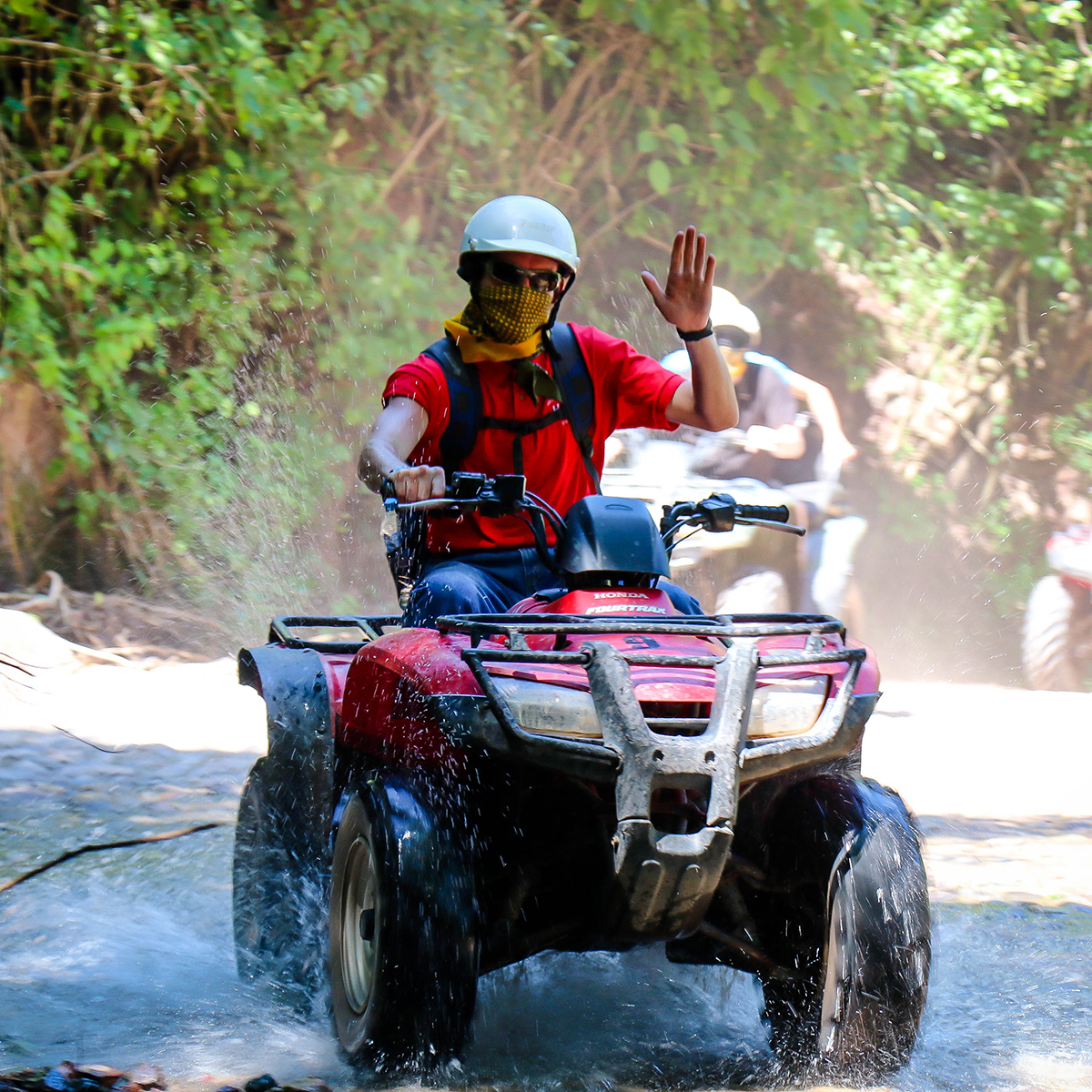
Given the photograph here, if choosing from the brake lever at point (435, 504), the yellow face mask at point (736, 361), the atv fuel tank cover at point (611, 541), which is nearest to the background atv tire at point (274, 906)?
the brake lever at point (435, 504)

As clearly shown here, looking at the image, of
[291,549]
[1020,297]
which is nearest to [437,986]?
[291,549]

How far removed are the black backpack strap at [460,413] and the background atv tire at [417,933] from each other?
1.15 m

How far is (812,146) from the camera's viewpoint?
1210 cm

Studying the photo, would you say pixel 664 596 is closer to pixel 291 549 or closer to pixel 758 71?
pixel 291 549

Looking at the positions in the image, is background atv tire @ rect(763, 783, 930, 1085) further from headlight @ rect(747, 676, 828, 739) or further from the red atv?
headlight @ rect(747, 676, 828, 739)

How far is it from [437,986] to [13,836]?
2.88 metres

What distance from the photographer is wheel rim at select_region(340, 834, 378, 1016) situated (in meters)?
2.95

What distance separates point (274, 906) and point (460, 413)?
1.41 metres

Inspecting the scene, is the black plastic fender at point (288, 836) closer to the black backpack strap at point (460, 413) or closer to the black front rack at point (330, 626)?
the black front rack at point (330, 626)

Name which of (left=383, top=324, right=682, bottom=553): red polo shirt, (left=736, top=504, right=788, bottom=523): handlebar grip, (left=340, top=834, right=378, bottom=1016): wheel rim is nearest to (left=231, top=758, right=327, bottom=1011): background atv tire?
(left=340, top=834, right=378, bottom=1016): wheel rim

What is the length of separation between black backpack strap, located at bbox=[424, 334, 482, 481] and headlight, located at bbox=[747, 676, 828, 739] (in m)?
1.25

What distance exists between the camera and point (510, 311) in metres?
3.76

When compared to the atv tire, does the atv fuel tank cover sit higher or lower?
higher

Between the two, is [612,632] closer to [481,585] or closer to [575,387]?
[481,585]
